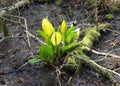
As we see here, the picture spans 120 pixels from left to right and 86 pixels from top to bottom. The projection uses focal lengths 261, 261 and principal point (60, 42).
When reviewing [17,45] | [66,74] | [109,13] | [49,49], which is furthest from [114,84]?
[109,13]

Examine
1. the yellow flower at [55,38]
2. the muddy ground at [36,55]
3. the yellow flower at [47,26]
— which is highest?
the yellow flower at [47,26]

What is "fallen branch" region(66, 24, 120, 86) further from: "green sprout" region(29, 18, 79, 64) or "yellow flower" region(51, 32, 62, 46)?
"yellow flower" region(51, 32, 62, 46)

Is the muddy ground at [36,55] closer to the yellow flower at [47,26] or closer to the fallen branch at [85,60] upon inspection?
the fallen branch at [85,60]

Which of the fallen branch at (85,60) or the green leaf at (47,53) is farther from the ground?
the green leaf at (47,53)

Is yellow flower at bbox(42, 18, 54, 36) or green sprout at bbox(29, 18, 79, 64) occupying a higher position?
yellow flower at bbox(42, 18, 54, 36)

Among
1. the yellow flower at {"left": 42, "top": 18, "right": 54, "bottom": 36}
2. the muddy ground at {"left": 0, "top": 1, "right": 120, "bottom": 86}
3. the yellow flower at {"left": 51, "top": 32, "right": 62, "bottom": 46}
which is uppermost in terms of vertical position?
the yellow flower at {"left": 42, "top": 18, "right": 54, "bottom": 36}

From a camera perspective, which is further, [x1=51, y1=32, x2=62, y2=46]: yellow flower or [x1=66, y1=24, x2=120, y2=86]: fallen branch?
[x1=66, y1=24, x2=120, y2=86]: fallen branch

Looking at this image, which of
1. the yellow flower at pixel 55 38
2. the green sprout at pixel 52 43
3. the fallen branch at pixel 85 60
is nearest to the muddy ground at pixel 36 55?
the fallen branch at pixel 85 60

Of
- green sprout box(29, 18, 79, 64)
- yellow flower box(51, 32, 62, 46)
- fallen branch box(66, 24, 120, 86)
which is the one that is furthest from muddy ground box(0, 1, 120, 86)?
yellow flower box(51, 32, 62, 46)
